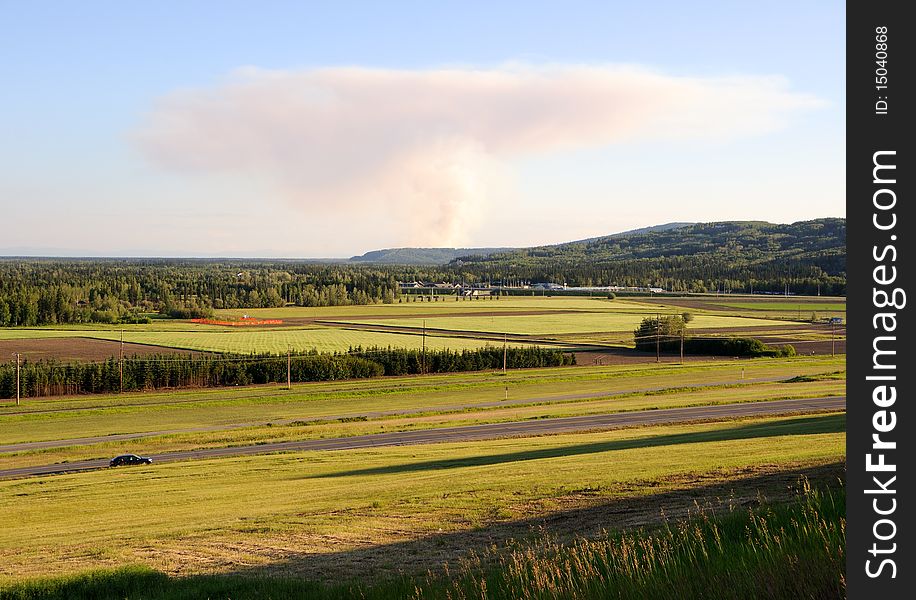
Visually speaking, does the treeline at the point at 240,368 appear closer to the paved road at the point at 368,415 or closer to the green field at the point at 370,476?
the green field at the point at 370,476

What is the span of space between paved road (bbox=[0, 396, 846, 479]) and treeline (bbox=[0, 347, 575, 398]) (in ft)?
113

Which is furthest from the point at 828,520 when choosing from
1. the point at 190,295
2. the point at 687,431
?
the point at 190,295

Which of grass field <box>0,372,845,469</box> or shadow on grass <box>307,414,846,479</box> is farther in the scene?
grass field <box>0,372,845,469</box>

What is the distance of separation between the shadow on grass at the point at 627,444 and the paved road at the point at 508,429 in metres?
7.16

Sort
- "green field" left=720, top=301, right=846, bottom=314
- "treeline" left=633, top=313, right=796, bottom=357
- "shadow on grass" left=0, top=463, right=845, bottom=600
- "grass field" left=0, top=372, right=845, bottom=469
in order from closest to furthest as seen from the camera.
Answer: "shadow on grass" left=0, top=463, right=845, bottom=600 → "grass field" left=0, top=372, right=845, bottom=469 → "treeline" left=633, top=313, right=796, bottom=357 → "green field" left=720, top=301, right=846, bottom=314

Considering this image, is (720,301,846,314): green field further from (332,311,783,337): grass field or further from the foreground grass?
the foreground grass

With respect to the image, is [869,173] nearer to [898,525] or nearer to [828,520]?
[898,525]

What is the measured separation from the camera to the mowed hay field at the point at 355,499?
53.1 feet

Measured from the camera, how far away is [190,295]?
188 metres

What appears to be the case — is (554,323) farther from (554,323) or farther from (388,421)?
(388,421)

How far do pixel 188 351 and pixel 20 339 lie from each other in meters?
30.2

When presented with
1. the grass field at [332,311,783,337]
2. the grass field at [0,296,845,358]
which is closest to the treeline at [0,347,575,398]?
the grass field at [0,296,845,358]

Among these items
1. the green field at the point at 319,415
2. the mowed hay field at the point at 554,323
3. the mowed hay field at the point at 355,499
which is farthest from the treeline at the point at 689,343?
the mowed hay field at the point at 355,499

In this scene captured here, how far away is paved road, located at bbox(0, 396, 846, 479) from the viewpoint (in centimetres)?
3915
